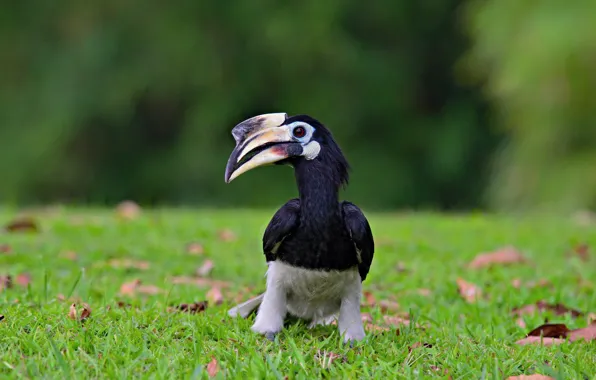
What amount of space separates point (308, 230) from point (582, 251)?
11.6 ft

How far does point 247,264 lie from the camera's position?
4832 millimetres

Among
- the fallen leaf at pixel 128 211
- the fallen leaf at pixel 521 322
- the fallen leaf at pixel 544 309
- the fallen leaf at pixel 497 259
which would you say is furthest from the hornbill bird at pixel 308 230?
the fallen leaf at pixel 128 211

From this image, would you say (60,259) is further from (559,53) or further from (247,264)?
(559,53)

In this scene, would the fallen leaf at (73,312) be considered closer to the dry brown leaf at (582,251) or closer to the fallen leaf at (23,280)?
the fallen leaf at (23,280)

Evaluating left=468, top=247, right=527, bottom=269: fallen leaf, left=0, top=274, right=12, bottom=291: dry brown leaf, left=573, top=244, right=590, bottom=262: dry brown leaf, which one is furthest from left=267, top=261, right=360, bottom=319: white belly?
left=573, top=244, right=590, bottom=262: dry brown leaf

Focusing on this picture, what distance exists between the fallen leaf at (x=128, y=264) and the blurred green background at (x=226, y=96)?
8241 mm

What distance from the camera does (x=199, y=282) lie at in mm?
4219

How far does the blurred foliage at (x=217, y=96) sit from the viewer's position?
1314 cm

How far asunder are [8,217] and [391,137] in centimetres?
848

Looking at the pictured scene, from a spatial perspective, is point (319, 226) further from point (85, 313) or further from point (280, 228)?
point (85, 313)

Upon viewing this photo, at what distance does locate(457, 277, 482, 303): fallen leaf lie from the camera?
406cm

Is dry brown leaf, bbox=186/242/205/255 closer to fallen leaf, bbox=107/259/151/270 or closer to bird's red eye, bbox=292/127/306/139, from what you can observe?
fallen leaf, bbox=107/259/151/270

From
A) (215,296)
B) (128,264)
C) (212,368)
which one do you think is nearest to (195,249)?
(128,264)

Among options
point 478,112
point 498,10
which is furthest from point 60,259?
point 478,112
